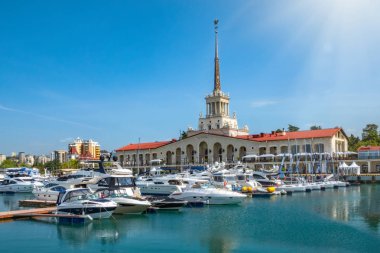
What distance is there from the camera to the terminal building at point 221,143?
293 ft

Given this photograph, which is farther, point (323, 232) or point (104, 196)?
point (104, 196)

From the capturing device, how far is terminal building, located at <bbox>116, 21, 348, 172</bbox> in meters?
89.2

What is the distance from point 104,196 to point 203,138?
2657 inches

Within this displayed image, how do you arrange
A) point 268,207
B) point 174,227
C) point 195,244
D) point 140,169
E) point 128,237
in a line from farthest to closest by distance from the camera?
point 140,169 → point 268,207 → point 174,227 → point 128,237 → point 195,244

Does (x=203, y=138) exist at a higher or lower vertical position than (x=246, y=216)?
higher

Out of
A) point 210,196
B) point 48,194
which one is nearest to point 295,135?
point 210,196

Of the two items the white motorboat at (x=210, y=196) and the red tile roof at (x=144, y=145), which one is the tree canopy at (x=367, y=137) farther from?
Result: the white motorboat at (x=210, y=196)

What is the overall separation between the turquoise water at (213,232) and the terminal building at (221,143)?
49693 millimetres

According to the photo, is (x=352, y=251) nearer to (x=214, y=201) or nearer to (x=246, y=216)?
(x=246, y=216)

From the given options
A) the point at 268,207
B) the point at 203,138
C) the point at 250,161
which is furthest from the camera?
the point at 203,138

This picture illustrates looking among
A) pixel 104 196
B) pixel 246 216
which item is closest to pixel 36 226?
pixel 104 196

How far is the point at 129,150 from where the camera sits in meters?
→ 117

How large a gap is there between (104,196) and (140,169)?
7569 centimetres

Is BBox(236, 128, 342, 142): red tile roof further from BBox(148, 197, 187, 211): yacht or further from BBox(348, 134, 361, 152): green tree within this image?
BBox(148, 197, 187, 211): yacht
